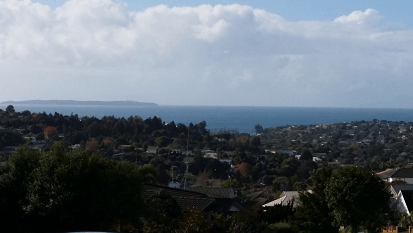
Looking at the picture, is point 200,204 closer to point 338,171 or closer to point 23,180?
point 338,171

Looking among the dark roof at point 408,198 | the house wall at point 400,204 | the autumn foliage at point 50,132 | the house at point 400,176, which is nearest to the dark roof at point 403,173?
the house at point 400,176

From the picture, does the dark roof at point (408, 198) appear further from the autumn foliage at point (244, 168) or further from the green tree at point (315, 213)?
the autumn foliage at point (244, 168)

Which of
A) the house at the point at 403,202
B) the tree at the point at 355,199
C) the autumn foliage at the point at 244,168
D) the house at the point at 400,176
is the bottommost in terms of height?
the autumn foliage at the point at 244,168

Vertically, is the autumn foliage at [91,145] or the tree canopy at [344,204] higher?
the tree canopy at [344,204]

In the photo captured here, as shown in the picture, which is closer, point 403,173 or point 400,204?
point 400,204

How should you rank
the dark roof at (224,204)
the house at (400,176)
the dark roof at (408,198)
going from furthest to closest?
the house at (400,176) → the dark roof at (408,198) → the dark roof at (224,204)

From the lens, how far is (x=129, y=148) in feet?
178

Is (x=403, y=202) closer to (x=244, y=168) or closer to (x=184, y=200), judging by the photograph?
(x=184, y=200)

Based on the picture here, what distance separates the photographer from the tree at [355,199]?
15.1 metres

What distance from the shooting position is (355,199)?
15.2 meters

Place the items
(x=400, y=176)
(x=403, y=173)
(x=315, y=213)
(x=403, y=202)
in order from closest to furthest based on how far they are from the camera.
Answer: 1. (x=315, y=213)
2. (x=403, y=202)
3. (x=400, y=176)
4. (x=403, y=173)

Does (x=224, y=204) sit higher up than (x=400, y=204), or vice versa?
(x=224, y=204)

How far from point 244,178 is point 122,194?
36.2 m

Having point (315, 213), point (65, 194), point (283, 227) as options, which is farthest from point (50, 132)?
point (283, 227)
